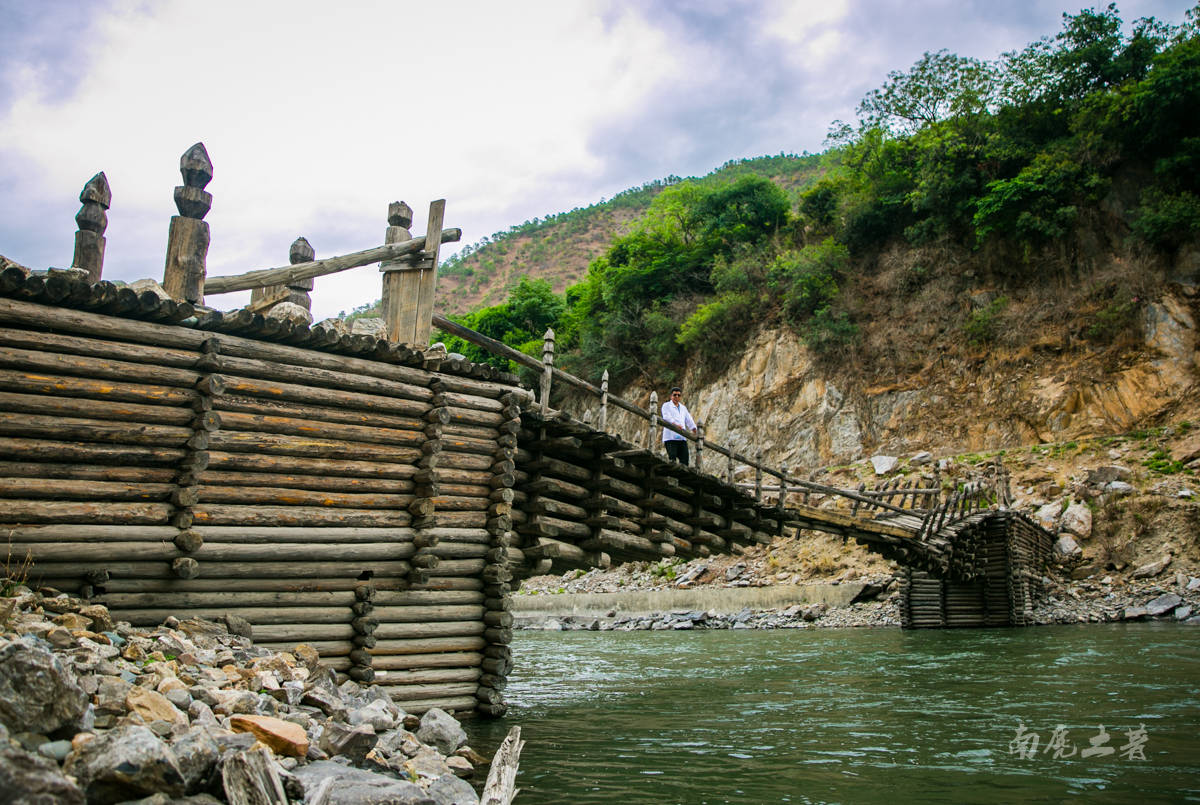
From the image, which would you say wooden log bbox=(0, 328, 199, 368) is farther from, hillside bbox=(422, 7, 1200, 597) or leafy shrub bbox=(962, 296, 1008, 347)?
leafy shrub bbox=(962, 296, 1008, 347)

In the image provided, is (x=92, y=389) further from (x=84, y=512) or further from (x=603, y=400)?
(x=603, y=400)

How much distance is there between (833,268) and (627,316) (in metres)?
12.0

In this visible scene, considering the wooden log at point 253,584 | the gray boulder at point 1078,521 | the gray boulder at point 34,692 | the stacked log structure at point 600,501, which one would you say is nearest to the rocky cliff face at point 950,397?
the gray boulder at point 1078,521

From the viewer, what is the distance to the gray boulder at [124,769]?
11.7ft

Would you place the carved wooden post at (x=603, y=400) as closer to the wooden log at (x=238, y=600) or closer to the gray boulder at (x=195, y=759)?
the wooden log at (x=238, y=600)

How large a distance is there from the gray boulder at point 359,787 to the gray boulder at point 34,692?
4.15 ft

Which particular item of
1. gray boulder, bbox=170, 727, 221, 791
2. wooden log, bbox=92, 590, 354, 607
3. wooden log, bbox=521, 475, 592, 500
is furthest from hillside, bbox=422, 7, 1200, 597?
gray boulder, bbox=170, 727, 221, 791

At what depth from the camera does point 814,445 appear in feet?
118

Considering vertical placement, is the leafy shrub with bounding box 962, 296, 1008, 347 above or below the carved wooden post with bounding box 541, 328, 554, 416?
above

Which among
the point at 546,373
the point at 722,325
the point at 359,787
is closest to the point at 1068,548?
the point at 722,325

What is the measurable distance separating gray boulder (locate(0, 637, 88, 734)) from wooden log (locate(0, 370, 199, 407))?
387 cm

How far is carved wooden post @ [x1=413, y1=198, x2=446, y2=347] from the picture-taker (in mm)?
10664

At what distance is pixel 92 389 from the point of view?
727cm

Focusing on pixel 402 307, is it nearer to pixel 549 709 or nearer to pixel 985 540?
pixel 549 709
